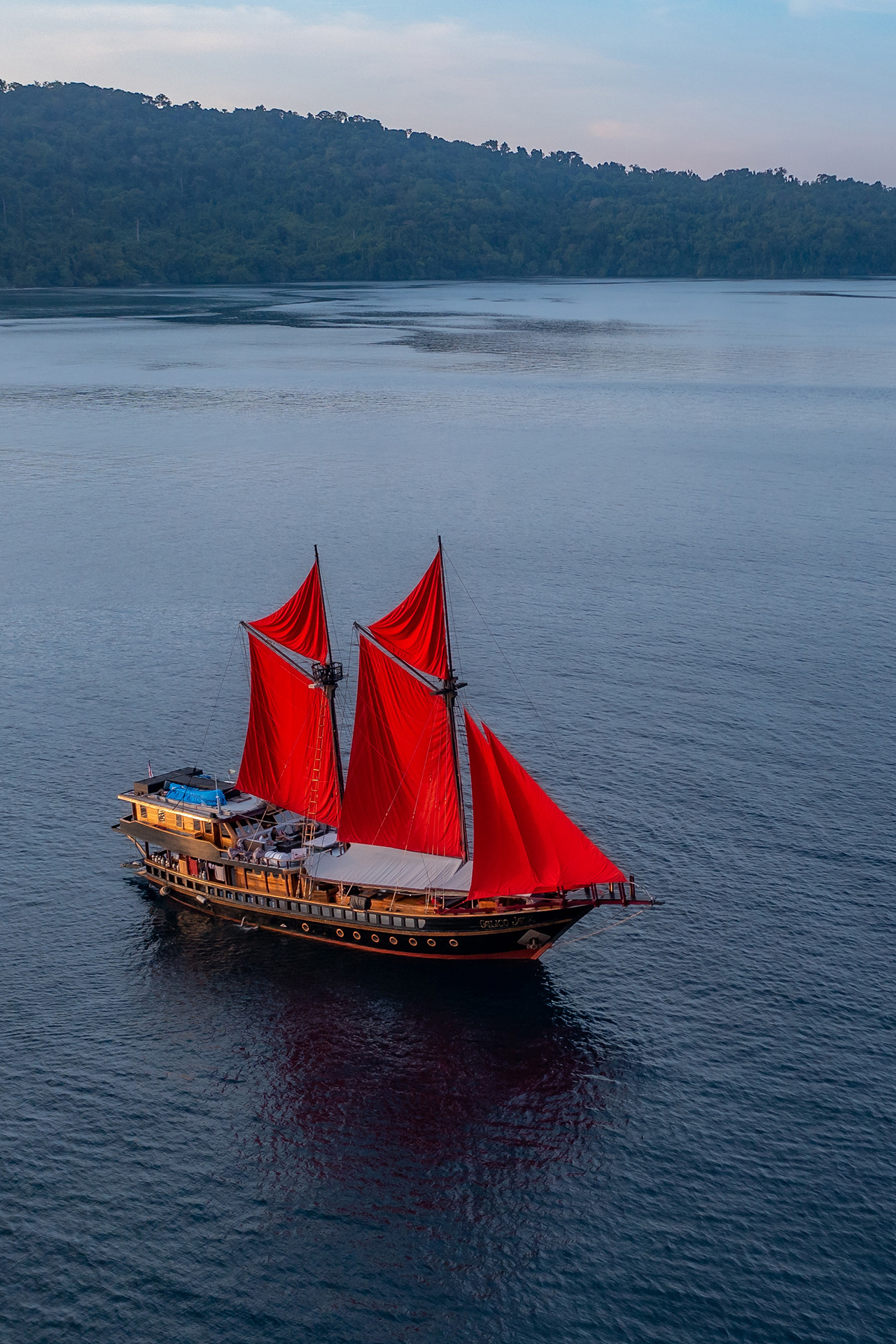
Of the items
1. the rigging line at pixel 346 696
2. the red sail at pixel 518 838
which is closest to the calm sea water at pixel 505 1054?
the rigging line at pixel 346 696

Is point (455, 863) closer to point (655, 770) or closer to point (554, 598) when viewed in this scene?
point (655, 770)

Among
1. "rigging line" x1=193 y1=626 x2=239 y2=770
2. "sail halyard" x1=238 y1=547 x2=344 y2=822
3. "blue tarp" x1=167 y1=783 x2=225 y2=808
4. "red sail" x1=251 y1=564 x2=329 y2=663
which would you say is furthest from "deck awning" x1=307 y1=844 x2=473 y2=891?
"rigging line" x1=193 y1=626 x2=239 y2=770

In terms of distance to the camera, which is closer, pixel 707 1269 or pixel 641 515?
pixel 707 1269

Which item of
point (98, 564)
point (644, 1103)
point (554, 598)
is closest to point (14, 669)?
point (98, 564)

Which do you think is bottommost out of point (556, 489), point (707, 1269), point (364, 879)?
point (707, 1269)

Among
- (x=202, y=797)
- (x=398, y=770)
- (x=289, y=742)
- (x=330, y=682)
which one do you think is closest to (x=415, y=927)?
(x=398, y=770)
